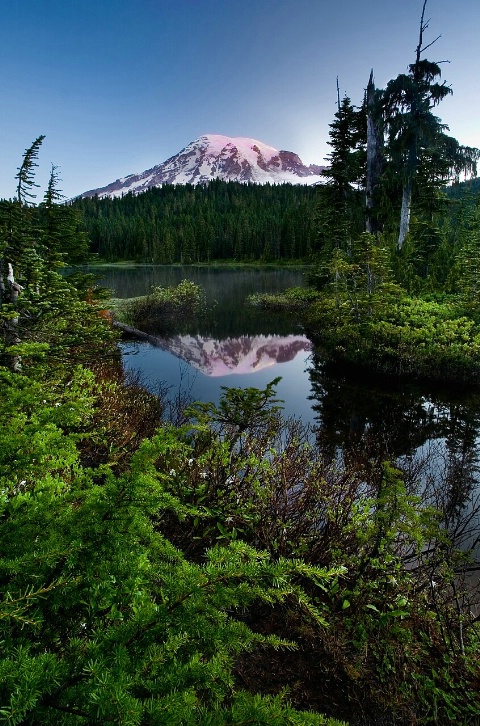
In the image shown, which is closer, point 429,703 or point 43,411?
point 43,411

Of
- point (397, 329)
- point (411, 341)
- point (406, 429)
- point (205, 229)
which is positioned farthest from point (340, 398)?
point (205, 229)

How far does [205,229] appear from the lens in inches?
4422

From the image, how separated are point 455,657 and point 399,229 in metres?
24.5

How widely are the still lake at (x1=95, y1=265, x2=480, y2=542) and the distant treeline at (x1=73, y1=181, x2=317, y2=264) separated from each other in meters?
72.0

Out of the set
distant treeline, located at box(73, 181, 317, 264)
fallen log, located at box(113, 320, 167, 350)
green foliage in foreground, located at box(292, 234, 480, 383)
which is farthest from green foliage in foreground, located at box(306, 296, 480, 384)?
distant treeline, located at box(73, 181, 317, 264)

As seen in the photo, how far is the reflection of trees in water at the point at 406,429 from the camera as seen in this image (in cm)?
784

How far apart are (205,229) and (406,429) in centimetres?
11100

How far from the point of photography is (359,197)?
2781cm

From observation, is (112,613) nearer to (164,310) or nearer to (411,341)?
(411,341)

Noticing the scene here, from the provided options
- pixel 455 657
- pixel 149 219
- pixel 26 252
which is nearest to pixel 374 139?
pixel 26 252

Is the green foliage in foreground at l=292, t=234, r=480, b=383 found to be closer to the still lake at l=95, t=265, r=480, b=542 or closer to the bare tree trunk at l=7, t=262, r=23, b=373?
the still lake at l=95, t=265, r=480, b=542

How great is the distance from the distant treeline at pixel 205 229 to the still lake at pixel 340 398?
236 ft

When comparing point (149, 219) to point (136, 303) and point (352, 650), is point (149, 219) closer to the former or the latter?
point (136, 303)

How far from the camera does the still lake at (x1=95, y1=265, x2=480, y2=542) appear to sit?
28.7 ft
